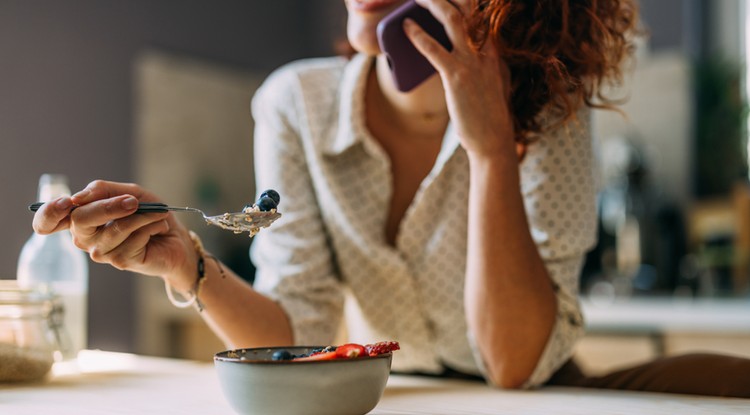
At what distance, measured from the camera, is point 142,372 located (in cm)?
116

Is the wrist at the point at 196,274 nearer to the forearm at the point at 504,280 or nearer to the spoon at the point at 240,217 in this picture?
the spoon at the point at 240,217

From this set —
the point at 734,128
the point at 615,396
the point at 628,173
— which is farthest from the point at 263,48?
the point at 615,396

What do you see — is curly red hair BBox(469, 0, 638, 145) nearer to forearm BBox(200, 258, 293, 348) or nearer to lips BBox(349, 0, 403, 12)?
lips BBox(349, 0, 403, 12)

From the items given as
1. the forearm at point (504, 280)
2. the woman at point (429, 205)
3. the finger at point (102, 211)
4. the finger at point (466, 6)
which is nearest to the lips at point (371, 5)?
the woman at point (429, 205)

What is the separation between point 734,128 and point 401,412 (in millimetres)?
2391

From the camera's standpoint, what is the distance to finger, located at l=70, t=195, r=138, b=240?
0.80 metres

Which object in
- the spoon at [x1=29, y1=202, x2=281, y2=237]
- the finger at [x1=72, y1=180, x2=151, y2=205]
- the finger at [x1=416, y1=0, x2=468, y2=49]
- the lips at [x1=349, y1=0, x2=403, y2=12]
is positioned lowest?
the spoon at [x1=29, y1=202, x2=281, y2=237]

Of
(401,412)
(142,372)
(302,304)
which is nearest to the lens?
(401,412)

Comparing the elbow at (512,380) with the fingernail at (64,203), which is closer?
the fingernail at (64,203)

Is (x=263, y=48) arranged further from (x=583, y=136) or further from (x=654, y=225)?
(x=583, y=136)

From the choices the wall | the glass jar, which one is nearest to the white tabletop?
the glass jar

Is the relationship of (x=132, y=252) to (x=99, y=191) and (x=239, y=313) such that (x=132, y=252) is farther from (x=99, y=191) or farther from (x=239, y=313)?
(x=239, y=313)

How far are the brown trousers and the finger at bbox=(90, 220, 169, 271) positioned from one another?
0.70 metres

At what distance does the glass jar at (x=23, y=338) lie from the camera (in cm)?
101
